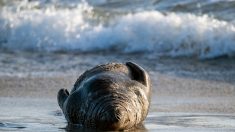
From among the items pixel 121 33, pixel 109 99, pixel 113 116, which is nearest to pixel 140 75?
pixel 109 99

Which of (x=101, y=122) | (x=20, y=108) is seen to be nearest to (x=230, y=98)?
(x=20, y=108)

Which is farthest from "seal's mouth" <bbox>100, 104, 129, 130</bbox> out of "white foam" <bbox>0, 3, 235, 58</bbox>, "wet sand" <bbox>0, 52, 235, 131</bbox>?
"white foam" <bbox>0, 3, 235, 58</bbox>

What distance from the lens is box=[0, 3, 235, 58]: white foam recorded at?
1309 cm

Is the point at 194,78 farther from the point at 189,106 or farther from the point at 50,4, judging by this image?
the point at 50,4

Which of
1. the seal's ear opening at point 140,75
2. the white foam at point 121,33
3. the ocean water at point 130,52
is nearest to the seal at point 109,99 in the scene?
the seal's ear opening at point 140,75

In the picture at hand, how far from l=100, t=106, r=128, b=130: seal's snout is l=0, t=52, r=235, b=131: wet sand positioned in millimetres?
829

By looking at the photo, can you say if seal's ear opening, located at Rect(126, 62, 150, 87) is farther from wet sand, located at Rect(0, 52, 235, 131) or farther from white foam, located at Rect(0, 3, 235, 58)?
white foam, located at Rect(0, 3, 235, 58)

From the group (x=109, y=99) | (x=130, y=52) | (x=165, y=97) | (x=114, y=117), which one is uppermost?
(x=130, y=52)

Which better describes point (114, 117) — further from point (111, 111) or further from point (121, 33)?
point (121, 33)

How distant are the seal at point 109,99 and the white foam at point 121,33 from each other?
5827mm

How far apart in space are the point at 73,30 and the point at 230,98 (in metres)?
6.18

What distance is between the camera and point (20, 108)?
8.20 meters

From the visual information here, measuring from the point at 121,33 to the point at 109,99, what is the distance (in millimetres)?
8144

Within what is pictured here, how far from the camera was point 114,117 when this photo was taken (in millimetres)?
5918
